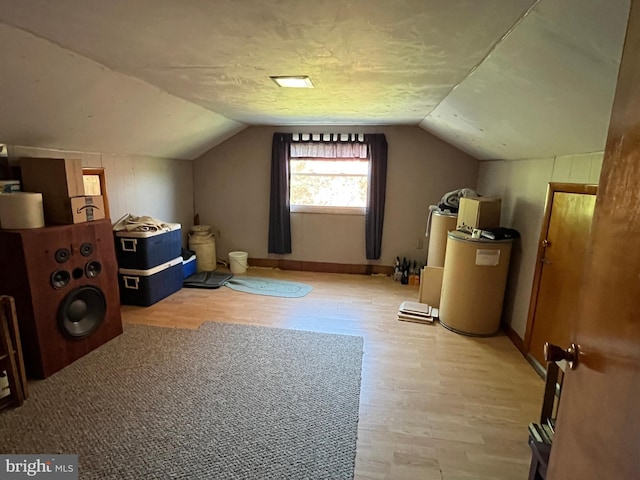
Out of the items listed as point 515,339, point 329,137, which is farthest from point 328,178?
point 515,339

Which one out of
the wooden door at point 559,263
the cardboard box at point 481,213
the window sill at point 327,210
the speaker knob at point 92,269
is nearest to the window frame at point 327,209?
the window sill at point 327,210

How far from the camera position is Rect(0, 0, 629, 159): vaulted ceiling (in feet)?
4.32

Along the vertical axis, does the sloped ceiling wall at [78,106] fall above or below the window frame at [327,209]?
above

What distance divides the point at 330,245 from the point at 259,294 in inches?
56.5

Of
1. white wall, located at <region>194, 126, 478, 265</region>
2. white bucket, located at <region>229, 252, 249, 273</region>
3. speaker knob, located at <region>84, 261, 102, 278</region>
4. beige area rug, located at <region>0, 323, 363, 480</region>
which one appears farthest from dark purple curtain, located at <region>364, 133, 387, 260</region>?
speaker knob, located at <region>84, 261, 102, 278</region>

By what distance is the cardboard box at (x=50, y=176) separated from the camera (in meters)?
2.41

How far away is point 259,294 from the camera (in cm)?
401

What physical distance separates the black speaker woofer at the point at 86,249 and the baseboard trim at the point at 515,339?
350cm

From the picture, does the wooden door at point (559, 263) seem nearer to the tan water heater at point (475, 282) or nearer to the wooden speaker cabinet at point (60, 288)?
the tan water heater at point (475, 282)

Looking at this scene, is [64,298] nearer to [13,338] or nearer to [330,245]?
[13,338]

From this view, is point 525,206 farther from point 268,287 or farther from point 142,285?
point 142,285

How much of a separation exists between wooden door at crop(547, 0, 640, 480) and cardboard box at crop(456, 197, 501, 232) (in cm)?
227

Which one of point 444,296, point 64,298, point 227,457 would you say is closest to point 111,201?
point 64,298

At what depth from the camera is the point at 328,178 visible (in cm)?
487
